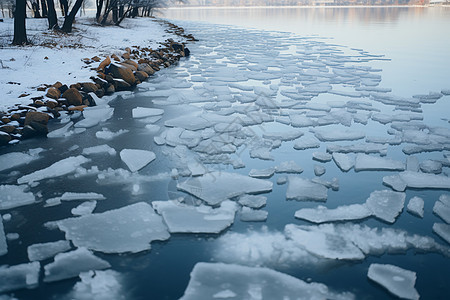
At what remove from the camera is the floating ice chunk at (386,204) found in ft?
8.17

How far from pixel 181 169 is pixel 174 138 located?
0.80 meters

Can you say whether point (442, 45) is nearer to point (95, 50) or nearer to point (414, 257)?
point (95, 50)

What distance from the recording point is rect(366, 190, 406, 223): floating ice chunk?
2490 millimetres

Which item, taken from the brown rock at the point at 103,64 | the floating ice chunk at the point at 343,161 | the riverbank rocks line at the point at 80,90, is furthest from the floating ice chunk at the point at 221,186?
the brown rock at the point at 103,64

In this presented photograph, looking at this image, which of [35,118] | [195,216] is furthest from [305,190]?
[35,118]

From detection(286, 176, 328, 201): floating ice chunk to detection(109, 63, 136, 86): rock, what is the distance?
459 centimetres

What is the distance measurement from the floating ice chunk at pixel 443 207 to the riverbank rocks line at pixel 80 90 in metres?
4.07

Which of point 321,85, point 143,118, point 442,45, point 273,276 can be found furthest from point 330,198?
point 442,45

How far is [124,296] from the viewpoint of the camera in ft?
6.09

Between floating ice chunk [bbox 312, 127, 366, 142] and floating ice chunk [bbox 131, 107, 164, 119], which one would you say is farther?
floating ice chunk [bbox 131, 107, 164, 119]

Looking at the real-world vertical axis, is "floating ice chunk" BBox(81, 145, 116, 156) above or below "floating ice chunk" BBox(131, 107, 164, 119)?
below

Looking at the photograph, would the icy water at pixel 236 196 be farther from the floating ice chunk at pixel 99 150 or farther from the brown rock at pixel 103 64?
the brown rock at pixel 103 64

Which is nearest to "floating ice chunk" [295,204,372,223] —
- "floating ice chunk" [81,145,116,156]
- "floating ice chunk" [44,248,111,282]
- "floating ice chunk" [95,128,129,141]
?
"floating ice chunk" [44,248,111,282]

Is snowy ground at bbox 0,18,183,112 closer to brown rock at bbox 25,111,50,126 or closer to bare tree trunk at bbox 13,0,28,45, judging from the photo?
bare tree trunk at bbox 13,0,28,45
